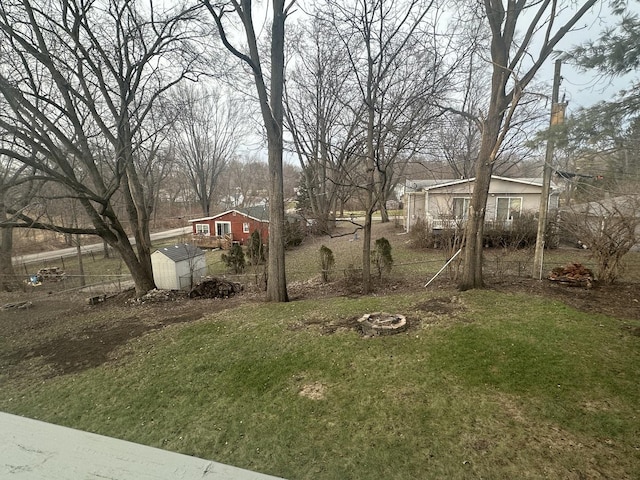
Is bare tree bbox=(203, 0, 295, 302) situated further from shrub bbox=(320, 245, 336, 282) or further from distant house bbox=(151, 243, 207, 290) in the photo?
distant house bbox=(151, 243, 207, 290)

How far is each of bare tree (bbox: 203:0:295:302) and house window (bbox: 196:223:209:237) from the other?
1735cm

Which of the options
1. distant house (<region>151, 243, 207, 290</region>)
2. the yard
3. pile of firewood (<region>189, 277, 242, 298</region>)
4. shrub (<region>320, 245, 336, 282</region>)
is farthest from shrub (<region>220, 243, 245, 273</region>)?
the yard

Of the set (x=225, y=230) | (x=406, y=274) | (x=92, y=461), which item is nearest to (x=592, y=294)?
(x=406, y=274)

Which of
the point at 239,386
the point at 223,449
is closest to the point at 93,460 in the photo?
the point at 223,449

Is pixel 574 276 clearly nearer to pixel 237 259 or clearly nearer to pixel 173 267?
pixel 237 259

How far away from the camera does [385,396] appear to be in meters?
3.37

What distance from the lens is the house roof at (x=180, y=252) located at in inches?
457

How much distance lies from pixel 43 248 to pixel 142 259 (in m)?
20.2

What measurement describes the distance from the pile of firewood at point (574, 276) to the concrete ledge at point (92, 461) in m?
8.25

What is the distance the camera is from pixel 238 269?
1314 centimetres

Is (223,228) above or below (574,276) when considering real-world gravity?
above

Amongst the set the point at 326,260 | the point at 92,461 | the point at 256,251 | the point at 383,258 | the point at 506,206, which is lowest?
the point at 256,251

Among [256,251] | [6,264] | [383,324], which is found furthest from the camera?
[256,251]

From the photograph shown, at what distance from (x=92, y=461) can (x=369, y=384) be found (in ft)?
10.7
